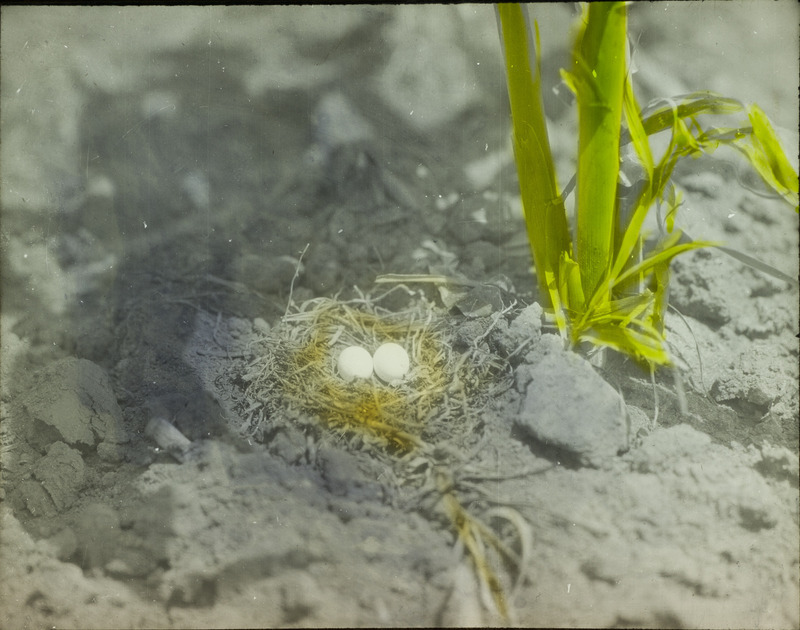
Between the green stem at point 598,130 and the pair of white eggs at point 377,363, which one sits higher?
the green stem at point 598,130

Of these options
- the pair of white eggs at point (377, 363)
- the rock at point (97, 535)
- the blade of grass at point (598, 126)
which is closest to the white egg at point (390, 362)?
the pair of white eggs at point (377, 363)

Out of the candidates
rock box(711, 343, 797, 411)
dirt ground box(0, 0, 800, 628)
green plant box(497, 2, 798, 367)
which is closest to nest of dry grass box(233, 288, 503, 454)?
dirt ground box(0, 0, 800, 628)

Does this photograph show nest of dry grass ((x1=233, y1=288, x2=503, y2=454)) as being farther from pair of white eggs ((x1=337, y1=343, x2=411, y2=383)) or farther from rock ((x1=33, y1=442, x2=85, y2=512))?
rock ((x1=33, y1=442, x2=85, y2=512))

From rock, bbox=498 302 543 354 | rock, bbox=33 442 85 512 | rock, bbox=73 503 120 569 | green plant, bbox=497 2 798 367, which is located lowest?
rock, bbox=73 503 120 569

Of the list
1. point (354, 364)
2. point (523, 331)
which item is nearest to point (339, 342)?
point (354, 364)

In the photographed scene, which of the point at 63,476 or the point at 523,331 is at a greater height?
the point at 523,331

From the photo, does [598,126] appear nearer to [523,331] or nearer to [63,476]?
[523,331]

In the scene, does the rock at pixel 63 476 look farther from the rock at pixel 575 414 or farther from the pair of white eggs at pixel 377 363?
the rock at pixel 575 414
